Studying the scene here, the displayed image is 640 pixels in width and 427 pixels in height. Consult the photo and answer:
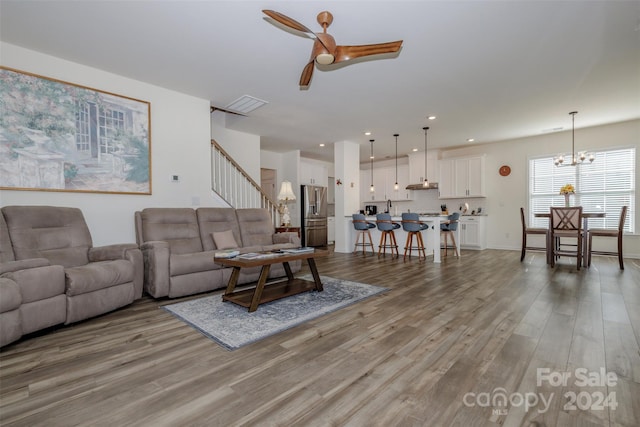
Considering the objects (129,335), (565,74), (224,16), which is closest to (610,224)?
(565,74)

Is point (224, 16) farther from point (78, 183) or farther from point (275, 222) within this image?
point (275, 222)

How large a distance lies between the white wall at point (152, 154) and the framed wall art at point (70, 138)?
0.31 ft

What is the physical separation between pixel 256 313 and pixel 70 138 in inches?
116

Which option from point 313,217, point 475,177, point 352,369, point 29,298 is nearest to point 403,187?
point 475,177

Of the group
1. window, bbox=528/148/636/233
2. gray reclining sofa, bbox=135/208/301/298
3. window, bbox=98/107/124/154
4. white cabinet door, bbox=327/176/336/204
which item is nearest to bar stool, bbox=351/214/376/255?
gray reclining sofa, bbox=135/208/301/298

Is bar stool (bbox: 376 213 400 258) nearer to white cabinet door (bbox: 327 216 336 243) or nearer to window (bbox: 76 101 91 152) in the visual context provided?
white cabinet door (bbox: 327 216 336 243)

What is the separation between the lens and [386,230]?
19.5 ft

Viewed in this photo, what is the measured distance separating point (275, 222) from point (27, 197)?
12.2 ft

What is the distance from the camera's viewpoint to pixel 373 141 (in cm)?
696

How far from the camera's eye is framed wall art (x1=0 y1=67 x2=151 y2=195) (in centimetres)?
295

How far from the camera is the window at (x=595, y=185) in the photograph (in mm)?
5738

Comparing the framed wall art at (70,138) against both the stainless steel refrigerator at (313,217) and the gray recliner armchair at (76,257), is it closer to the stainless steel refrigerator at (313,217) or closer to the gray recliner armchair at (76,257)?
the gray recliner armchair at (76,257)

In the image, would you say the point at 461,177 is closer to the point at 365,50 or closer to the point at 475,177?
the point at 475,177

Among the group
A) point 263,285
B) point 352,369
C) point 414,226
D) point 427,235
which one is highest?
point 414,226
